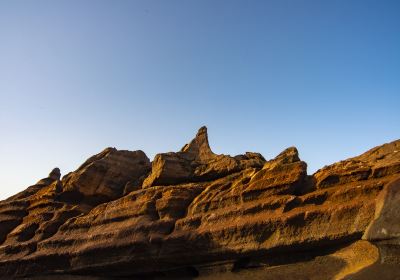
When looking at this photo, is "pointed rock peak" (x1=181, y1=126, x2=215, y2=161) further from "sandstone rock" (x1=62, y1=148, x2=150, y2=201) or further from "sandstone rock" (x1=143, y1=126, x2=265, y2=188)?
"sandstone rock" (x1=62, y1=148, x2=150, y2=201)

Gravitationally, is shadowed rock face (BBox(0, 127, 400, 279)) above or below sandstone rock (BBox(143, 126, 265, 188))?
below

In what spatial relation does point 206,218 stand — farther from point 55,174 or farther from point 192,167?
point 55,174

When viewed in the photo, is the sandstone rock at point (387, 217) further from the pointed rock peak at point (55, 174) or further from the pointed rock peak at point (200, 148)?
the pointed rock peak at point (55, 174)

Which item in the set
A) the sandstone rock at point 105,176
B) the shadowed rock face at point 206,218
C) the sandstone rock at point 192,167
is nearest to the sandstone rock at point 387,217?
the shadowed rock face at point 206,218

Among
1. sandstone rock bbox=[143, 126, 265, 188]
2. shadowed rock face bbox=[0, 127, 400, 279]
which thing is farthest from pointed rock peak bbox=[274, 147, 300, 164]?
sandstone rock bbox=[143, 126, 265, 188]

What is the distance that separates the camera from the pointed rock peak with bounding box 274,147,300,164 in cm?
2181

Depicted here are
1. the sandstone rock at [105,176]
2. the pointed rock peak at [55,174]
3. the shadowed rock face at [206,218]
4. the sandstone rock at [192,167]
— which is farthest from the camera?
the pointed rock peak at [55,174]

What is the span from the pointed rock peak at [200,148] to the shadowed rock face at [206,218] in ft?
0.33

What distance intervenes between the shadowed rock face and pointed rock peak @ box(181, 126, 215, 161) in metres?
0.10

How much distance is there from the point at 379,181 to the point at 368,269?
3.76 m

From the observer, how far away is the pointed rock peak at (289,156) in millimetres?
21812

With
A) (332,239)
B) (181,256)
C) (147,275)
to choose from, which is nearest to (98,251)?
(147,275)

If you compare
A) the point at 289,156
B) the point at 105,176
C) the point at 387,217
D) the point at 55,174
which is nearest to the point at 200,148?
the point at 105,176

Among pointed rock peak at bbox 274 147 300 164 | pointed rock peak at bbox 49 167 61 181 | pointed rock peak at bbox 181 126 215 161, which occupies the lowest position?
pointed rock peak at bbox 274 147 300 164
